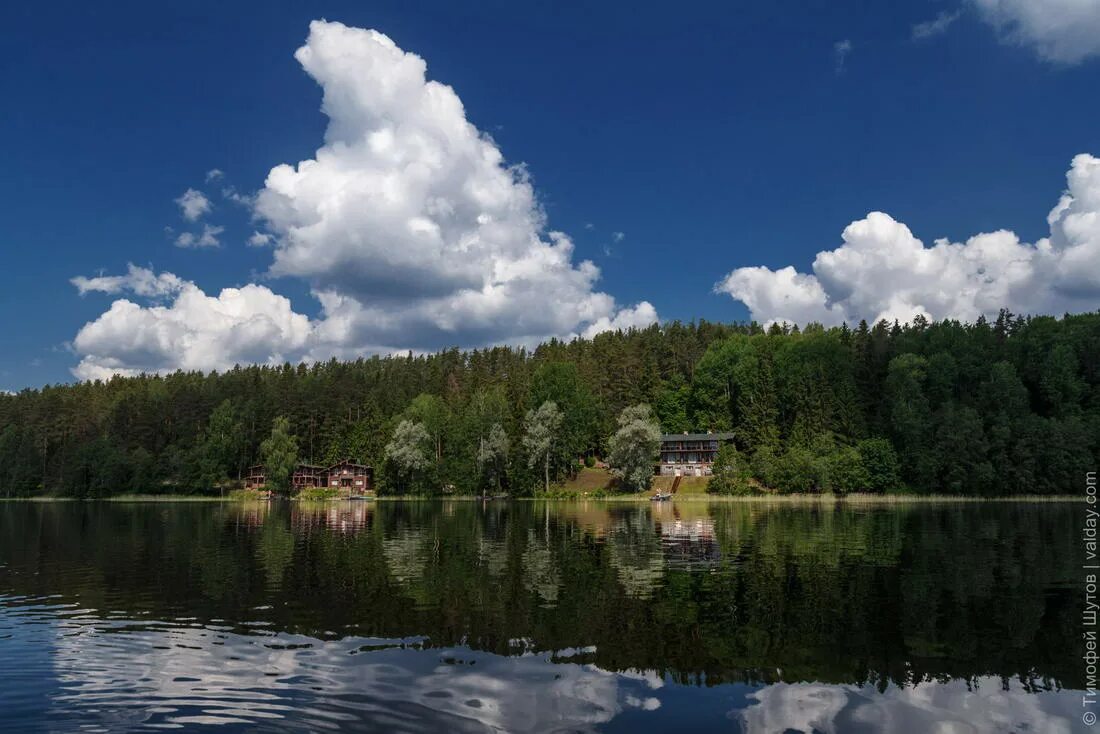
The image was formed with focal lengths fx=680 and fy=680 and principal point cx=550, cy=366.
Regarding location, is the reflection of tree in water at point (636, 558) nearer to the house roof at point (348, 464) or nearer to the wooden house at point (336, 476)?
the house roof at point (348, 464)

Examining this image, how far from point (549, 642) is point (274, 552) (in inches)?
1229

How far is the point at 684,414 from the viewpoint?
165 metres

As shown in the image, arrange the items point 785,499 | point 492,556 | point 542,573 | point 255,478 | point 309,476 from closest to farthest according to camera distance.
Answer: point 542,573, point 492,556, point 785,499, point 309,476, point 255,478

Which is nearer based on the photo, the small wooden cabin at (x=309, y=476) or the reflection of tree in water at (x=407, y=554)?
the reflection of tree in water at (x=407, y=554)

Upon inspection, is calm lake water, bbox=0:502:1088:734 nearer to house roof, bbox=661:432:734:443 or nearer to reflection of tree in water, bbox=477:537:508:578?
reflection of tree in water, bbox=477:537:508:578

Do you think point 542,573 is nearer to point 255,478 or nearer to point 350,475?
point 350,475

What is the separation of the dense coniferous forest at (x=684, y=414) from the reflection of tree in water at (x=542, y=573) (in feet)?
302

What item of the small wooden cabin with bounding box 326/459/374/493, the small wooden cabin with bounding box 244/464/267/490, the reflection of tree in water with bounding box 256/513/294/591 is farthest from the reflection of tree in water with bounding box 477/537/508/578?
the small wooden cabin with bounding box 244/464/267/490

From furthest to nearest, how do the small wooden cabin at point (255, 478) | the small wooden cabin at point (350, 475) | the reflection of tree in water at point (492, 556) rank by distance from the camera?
the small wooden cabin at point (255, 478)
the small wooden cabin at point (350, 475)
the reflection of tree in water at point (492, 556)

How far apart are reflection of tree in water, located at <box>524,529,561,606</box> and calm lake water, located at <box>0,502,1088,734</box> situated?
10.1 inches

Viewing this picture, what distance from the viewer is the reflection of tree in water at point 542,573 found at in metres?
27.9

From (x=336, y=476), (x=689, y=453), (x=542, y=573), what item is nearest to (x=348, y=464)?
(x=336, y=476)

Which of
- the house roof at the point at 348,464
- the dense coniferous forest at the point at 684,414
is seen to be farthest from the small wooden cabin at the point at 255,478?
the house roof at the point at 348,464

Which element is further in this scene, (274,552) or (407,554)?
(274,552)
